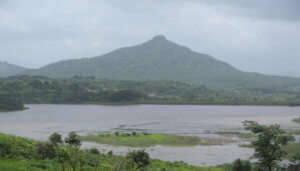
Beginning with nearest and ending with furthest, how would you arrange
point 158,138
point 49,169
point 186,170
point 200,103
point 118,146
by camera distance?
1. point 49,169
2. point 186,170
3. point 118,146
4. point 158,138
5. point 200,103

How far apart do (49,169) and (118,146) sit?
44214 mm

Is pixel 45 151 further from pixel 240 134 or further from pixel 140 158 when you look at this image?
pixel 240 134

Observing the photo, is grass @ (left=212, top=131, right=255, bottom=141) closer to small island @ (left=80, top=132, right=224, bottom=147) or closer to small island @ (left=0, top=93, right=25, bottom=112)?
small island @ (left=80, top=132, right=224, bottom=147)

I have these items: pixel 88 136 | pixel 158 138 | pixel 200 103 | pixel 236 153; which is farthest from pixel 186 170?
pixel 200 103

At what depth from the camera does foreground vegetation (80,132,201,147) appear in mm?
68713

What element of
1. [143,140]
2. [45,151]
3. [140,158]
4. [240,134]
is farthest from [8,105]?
[140,158]

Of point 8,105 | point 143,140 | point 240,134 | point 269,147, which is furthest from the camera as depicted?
point 8,105

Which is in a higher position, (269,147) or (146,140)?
(269,147)

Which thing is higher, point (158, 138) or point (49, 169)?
point (49, 169)

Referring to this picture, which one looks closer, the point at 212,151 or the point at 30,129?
the point at 212,151

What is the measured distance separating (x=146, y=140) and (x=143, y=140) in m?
0.74

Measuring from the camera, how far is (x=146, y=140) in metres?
71.6

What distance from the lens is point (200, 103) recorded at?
19550 centimetres

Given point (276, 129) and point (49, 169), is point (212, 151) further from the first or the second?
point (49, 169)
